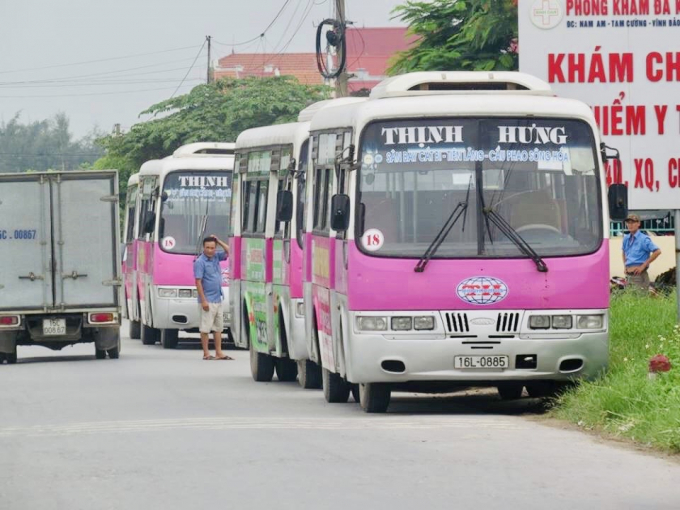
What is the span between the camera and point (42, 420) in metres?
15.7

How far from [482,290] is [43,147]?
165 metres

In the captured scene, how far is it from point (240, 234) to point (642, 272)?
5.49 metres

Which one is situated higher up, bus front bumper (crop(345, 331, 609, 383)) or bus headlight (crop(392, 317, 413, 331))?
bus headlight (crop(392, 317, 413, 331))

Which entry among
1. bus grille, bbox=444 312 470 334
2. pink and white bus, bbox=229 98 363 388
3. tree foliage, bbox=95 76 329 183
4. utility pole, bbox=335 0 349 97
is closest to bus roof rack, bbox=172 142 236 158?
utility pole, bbox=335 0 349 97

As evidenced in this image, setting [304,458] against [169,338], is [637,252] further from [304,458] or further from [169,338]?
[304,458]

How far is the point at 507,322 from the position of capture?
48.6 feet

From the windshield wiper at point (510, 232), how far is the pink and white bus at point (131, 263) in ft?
63.5

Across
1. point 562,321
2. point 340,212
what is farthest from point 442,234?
point 562,321

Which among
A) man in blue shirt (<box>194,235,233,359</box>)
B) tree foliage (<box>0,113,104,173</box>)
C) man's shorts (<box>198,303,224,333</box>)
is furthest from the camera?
tree foliage (<box>0,113,104,173</box>)

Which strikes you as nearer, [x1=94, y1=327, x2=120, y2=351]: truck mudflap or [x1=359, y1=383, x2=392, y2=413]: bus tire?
[x1=359, y1=383, x2=392, y2=413]: bus tire

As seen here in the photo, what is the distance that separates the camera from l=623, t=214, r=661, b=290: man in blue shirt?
23.7 m

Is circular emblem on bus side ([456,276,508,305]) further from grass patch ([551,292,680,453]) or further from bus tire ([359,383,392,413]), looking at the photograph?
bus tire ([359,383,392,413])

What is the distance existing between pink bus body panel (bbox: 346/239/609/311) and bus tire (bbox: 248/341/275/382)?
21.2 ft

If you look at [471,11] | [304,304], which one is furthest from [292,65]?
[304,304]
